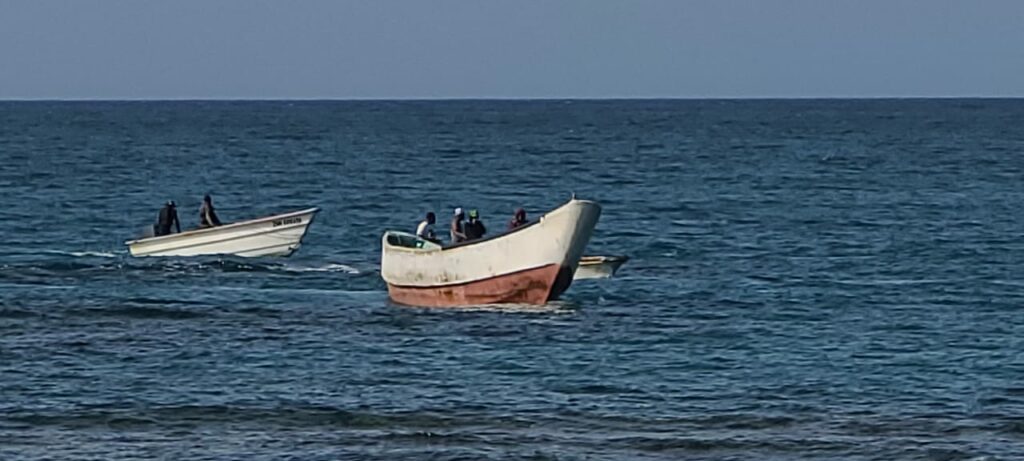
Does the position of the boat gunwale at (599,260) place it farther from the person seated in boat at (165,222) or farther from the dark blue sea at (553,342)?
the person seated in boat at (165,222)

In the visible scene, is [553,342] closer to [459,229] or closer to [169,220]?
[459,229]

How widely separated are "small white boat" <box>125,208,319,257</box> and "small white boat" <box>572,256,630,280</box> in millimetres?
9198

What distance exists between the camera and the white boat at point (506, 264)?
1275 inches

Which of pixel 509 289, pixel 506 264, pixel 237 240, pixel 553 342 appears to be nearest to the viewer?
pixel 553 342

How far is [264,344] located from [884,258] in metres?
19.2

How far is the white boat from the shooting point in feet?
106

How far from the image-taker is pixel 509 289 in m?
33.0

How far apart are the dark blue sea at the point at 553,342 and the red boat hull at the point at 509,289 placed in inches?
11.3

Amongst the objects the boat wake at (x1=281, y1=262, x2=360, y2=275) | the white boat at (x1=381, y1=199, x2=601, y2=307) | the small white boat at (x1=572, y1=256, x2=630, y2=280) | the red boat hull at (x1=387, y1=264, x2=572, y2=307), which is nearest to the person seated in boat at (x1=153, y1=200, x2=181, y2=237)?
the boat wake at (x1=281, y1=262, x2=360, y2=275)


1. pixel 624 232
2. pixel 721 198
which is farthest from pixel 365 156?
pixel 624 232

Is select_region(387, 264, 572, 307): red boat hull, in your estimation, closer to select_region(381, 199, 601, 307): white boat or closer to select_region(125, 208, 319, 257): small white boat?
select_region(381, 199, 601, 307): white boat

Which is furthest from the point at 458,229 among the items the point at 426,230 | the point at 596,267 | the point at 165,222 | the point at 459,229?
the point at 165,222

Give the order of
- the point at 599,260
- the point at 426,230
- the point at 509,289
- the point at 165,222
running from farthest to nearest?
the point at 165,222 < the point at 599,260 < the point at 426,230 < the point at 509,289

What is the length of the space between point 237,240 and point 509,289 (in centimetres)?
1089
